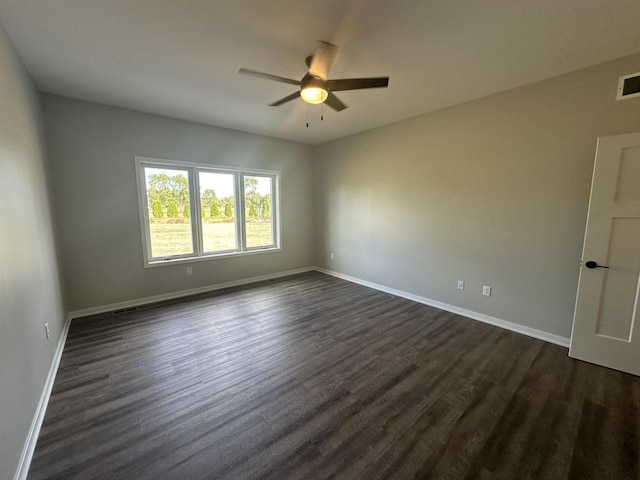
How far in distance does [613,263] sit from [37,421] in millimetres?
4529

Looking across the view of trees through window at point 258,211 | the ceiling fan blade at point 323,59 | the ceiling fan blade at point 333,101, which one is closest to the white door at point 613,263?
the ceiling fan blade at point 333,101

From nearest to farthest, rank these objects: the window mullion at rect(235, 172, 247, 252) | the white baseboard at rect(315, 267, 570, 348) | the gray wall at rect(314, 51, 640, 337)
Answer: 1. the gray wall at rect(314, 51, 640, 337)
2. the white baseboard at rect(315, 267, 570, 348)
3. the window mullion at rect(235, 172, 247, 252)

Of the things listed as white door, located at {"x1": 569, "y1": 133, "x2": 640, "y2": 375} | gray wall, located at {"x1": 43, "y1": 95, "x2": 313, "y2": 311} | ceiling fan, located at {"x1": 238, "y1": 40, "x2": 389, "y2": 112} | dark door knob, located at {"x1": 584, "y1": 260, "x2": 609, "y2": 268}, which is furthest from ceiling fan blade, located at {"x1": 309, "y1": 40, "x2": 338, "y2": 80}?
dark door knob, located at {"x1": 584, "y1": 260, "x2": 609, "y2": 268}

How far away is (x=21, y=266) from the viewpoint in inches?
66.7

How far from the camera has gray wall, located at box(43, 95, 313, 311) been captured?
3074 mm

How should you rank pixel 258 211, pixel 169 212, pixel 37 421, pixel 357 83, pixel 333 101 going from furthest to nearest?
pixel 258 211 < pixel 169 212 < pixel 333 101 < pixel 357 83 < pixel 37 421

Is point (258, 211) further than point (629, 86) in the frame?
Yes

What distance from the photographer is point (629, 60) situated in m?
2.15

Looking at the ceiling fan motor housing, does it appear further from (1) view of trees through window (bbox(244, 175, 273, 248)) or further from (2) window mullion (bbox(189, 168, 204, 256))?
(1) view of trees through window (bbox(244, 175, 273, 248))

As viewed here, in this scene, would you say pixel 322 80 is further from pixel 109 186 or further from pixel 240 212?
pixel 109 186

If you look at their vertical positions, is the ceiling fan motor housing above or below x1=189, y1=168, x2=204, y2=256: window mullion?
above

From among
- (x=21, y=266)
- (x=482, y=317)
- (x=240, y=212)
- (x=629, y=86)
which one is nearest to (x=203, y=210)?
(x=240, y=212)

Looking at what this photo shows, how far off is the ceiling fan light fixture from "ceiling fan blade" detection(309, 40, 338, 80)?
0.11 m

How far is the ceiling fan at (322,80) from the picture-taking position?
193cm
